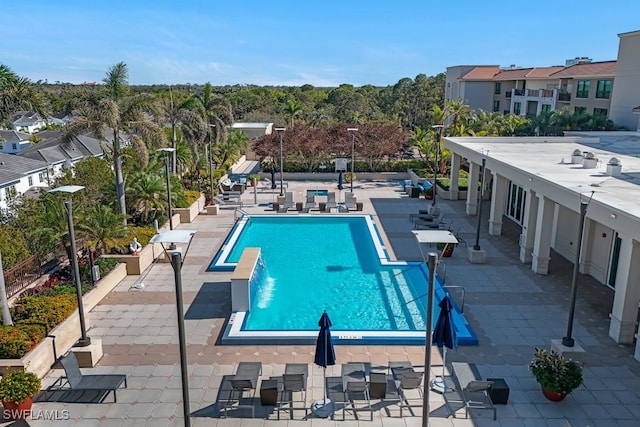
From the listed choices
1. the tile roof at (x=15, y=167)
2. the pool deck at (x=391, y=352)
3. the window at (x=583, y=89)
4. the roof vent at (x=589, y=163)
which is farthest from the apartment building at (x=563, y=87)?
the tile roof at (x=15, y=167)

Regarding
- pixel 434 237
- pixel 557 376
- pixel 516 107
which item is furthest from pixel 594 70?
pixel 557 376

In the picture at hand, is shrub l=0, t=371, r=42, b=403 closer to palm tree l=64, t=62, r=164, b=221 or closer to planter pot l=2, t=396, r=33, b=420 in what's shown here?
planter pot l=2, t=396, r=33, b=420

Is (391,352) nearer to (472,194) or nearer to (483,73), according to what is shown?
(472,194)

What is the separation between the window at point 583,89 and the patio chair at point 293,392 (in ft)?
149

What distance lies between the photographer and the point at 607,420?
9133mm

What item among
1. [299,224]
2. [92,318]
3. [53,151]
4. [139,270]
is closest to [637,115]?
[299,224]

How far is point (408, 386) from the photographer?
9.64 m

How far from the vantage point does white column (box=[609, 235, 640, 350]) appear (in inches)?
449

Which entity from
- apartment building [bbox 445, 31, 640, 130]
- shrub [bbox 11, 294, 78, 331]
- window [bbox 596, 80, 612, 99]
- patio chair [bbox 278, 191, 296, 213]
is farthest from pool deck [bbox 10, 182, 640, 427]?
window [bbox 596, 80, 612, 99]

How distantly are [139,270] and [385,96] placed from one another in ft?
248

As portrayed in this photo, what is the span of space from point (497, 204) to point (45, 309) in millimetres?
16863

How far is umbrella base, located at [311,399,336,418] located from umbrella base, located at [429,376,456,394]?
84.6 inches

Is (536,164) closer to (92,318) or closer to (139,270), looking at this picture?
(139,270)

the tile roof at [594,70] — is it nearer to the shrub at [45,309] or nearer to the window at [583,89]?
the window at [583,89]
